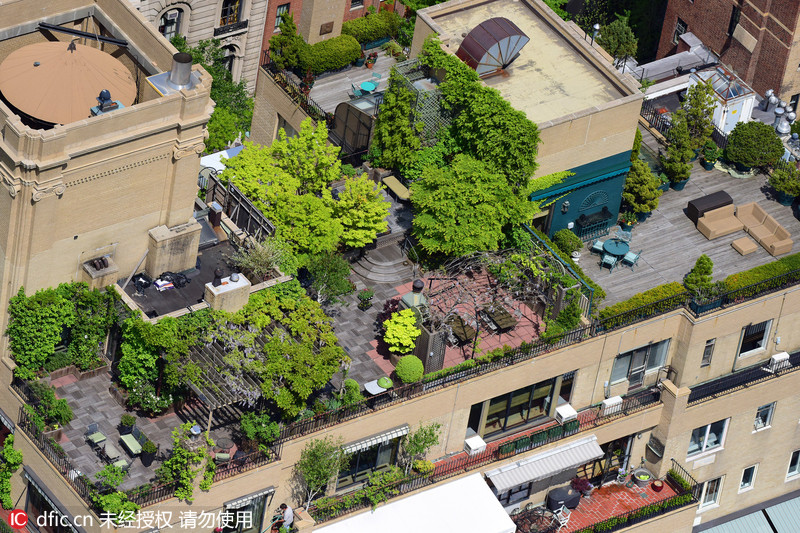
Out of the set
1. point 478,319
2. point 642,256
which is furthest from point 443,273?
point 642,256

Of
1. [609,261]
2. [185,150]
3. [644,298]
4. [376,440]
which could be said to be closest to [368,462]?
[376,440]

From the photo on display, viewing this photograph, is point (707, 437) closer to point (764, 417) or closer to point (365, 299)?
point (764, 417)

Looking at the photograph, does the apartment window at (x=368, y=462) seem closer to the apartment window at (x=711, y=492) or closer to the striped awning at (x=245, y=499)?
the striped awning at (x=245, y=499)

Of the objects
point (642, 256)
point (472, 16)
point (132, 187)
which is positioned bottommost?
point (132, 187)

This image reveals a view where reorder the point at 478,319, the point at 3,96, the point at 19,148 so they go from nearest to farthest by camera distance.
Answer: the point at 19,148 < the point at 3,96 < the point at 478,319

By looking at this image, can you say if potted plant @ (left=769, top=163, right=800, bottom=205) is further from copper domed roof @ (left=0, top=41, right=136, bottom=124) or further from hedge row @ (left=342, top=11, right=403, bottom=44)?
copper domed roof @ (left=0, top=41, right=136, bottom=124)

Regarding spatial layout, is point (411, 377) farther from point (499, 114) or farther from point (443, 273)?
point (499, 114)

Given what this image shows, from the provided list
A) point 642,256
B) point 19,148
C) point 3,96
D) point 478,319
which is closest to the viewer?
point 19,148
